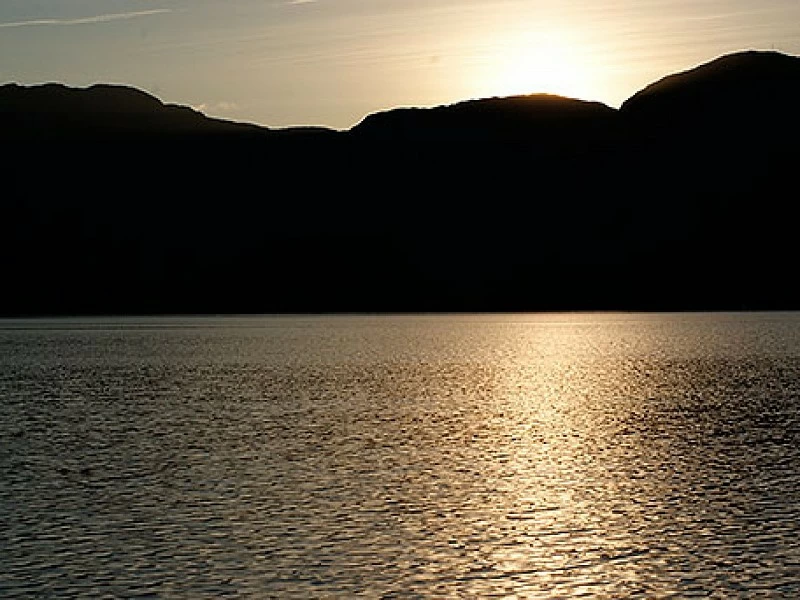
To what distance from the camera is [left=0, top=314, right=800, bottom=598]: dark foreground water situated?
2998cm

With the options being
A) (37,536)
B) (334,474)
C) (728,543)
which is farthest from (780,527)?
(37,536)

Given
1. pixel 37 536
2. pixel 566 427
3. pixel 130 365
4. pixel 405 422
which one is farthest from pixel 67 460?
pixel 130 365

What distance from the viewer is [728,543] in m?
33.4

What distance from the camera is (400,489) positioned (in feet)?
141

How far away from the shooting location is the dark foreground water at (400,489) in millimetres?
29984

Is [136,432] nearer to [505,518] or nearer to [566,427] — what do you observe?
[566,427]

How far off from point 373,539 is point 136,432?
29677 millimetres

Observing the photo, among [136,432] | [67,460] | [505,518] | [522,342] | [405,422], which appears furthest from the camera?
[522,342]

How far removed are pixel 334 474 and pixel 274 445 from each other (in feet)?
32.6

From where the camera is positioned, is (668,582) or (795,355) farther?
(795,355)

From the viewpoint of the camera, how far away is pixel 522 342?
183m

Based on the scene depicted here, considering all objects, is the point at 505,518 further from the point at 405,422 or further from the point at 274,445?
the point at 405,422

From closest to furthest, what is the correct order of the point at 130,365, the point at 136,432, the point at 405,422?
the point at 136,432 < the point at 405,422 < the point at 130,365

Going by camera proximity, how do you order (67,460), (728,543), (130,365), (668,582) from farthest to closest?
(130,365) < (67,460) < (728,543) < (668,582)
